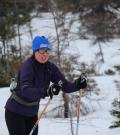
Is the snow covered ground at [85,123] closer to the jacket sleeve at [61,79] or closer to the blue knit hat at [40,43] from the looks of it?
the jacket sleeve at [61,79]

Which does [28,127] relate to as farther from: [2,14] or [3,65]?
[2,14]

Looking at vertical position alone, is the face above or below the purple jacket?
above

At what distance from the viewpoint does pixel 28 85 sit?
4.32m

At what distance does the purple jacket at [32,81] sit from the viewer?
170 inches

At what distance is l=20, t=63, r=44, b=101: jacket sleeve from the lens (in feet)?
14.1

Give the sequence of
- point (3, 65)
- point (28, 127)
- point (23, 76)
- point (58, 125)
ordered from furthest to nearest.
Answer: point (3, 65), point (58, 125), point (28, 127), point (23, 76)

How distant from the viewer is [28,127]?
4.82 meters

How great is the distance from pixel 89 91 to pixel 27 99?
29.0 ft

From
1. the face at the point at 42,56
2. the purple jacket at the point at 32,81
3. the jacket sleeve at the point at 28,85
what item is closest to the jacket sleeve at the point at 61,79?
the purple jacket at the point at 32,81

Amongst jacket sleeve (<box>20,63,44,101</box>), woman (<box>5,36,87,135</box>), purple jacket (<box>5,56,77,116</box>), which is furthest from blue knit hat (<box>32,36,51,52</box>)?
jacket sleeve (<box>20,63,44,101</box>)

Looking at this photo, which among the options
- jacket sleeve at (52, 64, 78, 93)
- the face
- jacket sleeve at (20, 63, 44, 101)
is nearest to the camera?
jacket sleeve at (20, 63, 44, 101)

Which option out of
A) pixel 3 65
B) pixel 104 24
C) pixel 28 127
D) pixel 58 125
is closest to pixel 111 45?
pixel 104 24

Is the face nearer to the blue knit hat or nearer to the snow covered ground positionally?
the blue knit hat

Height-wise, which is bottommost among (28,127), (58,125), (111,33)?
(58,125)
